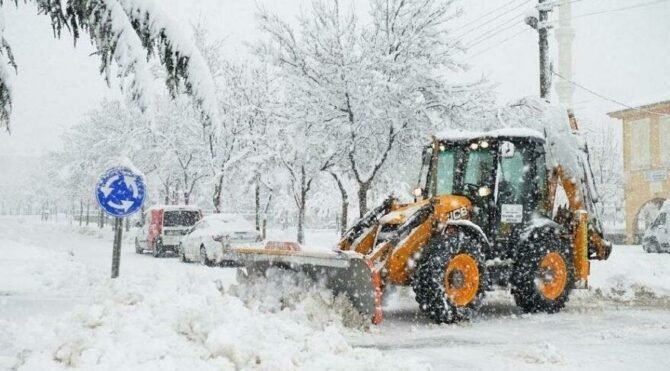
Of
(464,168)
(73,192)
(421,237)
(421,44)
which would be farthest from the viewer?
(73,192)

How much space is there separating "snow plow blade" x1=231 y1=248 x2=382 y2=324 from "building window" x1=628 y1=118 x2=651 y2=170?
31.7m

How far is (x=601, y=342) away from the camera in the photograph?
7.69 metres

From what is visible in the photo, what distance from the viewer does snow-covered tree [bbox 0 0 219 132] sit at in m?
4.85

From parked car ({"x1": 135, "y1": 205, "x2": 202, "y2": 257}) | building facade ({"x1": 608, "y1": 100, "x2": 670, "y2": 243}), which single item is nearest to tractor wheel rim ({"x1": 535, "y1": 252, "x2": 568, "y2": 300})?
parked car ({"x1": 135, "y1": 205, "x2": 202, "y2": 257})

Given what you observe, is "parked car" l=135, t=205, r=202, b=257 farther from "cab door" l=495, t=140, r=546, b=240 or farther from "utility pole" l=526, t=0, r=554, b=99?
"cab door" l=495, t=140, r=546, b=240

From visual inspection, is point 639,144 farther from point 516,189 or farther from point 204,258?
point 516,189

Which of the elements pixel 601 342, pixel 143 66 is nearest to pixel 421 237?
pixel 601 342

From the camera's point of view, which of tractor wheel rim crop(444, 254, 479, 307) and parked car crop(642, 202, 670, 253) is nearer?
tractor wheel rim crop(444, 254, 479, 307)

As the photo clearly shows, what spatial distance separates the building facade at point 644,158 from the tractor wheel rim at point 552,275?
27.8 m

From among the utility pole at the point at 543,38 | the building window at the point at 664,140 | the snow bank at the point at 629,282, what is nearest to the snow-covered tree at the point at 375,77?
the utility pole at the point at 543,38

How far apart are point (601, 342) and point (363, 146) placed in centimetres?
1131

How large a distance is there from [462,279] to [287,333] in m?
3.59

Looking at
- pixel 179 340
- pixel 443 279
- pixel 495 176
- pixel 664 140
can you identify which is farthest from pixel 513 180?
pixel 664 140

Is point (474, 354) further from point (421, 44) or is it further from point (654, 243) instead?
point (654, 243)
